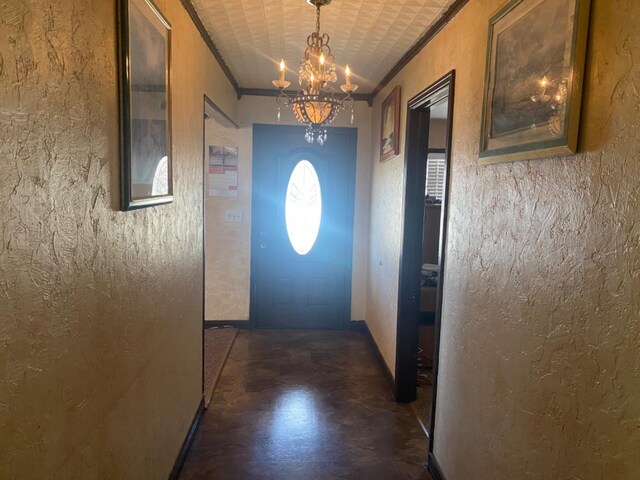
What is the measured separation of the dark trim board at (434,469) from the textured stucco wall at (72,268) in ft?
4.57

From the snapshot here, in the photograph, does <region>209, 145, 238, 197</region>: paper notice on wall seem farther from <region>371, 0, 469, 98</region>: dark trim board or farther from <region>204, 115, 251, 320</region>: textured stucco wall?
<region>371, 0, 469, 98</region>: dark trim board

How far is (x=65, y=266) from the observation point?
1.03m

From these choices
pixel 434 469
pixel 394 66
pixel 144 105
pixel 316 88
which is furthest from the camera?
pixel 394 66

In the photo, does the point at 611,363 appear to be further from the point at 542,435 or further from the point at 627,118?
the point at 627,118

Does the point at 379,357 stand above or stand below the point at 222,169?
below

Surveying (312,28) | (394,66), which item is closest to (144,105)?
(312,28)

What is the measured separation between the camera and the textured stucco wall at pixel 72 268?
83 cm

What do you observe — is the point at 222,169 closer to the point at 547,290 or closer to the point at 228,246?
the point at 228,246

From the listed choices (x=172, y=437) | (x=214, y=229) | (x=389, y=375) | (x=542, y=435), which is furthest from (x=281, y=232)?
(x=542, y=435)

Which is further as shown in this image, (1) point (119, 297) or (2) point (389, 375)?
(2) point (389, 375)

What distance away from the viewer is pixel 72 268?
1.06 m

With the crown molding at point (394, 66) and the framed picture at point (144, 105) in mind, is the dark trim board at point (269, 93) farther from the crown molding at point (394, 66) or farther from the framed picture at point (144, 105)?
the framed picture at point (144, 105)

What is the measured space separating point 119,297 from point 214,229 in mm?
3115

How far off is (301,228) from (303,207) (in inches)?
8.8
